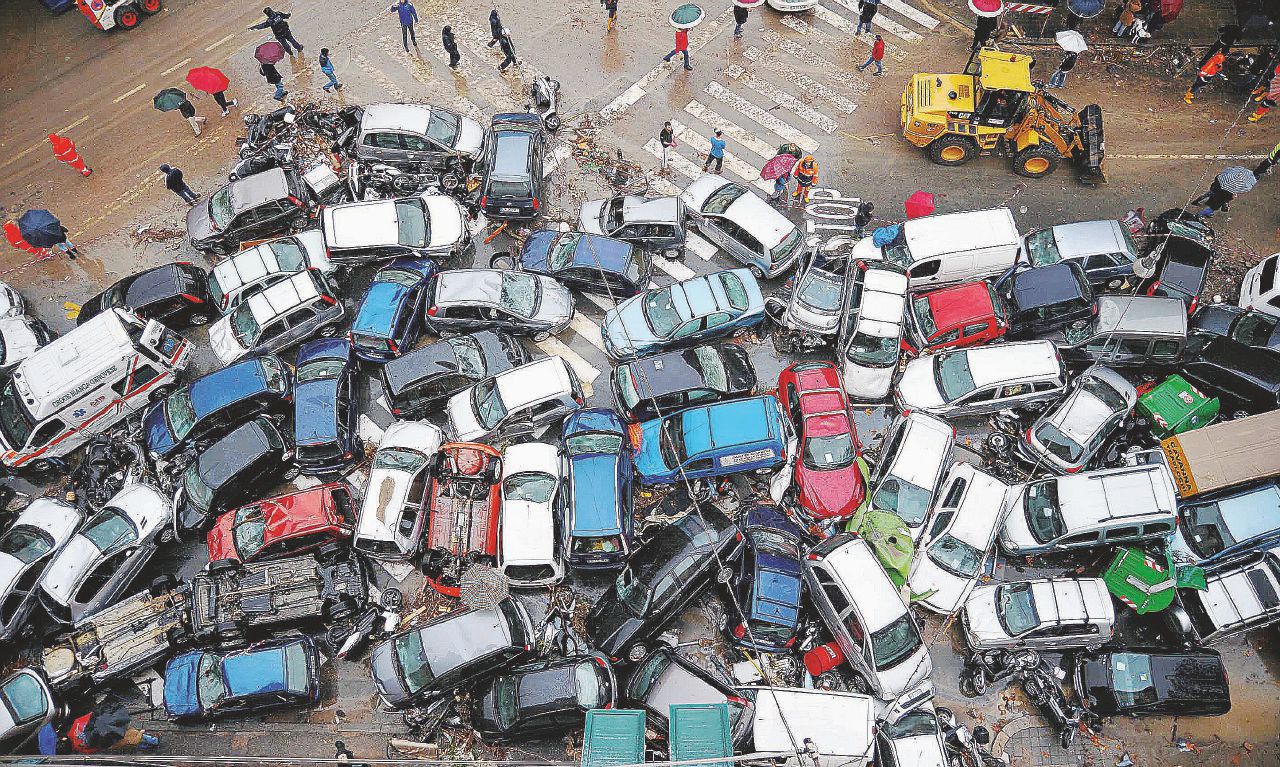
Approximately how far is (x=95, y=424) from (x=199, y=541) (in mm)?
3664

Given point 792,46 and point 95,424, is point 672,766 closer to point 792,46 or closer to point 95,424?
point 95,424

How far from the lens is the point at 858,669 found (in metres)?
15.3

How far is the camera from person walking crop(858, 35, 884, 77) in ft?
73.1

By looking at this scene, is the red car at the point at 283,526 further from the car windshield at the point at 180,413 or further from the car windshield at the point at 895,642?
the car windshield at the point at 895,642

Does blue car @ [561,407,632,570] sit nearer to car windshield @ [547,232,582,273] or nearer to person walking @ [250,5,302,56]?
car windshield @ [547,232,582,273]

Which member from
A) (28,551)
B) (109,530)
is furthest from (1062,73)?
(28,551)

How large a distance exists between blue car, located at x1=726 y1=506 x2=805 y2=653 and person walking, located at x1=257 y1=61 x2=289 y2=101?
58.4ft

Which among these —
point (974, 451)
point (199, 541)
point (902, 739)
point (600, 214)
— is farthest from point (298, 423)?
point (974, 451)

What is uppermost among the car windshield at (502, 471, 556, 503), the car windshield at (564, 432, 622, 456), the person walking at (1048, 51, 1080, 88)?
the person walking at (1048, 51, 1080, 88)

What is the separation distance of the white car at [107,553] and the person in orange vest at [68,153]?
33.7 ft

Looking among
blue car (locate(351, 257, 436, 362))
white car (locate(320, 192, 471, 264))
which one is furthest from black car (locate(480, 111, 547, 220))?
blue car (locate(351, 257, 436, 362))

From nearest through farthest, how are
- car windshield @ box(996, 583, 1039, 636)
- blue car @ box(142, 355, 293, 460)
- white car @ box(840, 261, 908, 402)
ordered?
1. car windshield @ box(996, 583, 1039, 636)
2. blue car @ box(142, 355, 293, 460)
3. white car @ box(840, 261, 908, 402)

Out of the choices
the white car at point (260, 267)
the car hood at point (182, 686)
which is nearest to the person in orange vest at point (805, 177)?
the white car at point (260, 267)

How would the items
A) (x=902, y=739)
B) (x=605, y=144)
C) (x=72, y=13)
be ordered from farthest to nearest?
1. (x=72, y=13)
2. (x=605, y=144)
3. (x=902, y=739)
